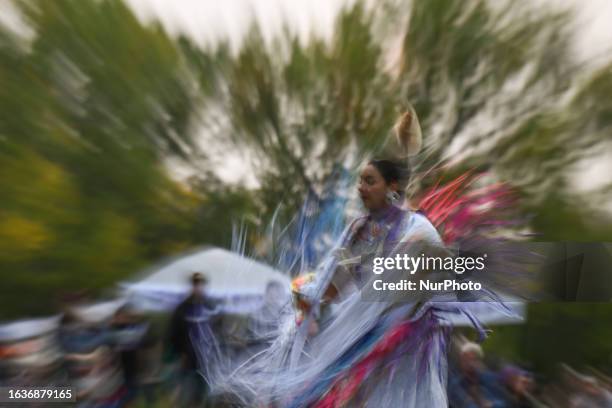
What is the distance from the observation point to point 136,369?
2.34 metres

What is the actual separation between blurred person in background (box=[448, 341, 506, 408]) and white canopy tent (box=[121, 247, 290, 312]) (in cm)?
67

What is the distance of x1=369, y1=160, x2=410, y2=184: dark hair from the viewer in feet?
7.54

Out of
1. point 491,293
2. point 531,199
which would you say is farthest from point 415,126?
point 491,293

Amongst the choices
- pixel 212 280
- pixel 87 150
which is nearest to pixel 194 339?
pixel 212 280

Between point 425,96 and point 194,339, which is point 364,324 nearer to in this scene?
point 194,339

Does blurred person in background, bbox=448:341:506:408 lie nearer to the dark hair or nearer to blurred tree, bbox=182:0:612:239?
blurred tree, bbox=182:0:612:239

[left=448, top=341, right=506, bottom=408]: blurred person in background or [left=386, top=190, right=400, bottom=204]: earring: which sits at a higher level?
[left=386, top=190, right=400, bottom=204]: earring

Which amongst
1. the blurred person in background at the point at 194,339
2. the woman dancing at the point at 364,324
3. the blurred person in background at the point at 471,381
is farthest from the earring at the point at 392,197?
the blurred person in background at the point at 194,339

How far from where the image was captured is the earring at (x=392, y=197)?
2.28m

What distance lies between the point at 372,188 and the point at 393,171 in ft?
0.30

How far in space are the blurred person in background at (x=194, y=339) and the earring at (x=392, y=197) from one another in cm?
68

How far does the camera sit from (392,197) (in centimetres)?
229

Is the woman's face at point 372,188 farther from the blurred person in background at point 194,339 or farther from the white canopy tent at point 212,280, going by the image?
the blurred person in background at point 194,339

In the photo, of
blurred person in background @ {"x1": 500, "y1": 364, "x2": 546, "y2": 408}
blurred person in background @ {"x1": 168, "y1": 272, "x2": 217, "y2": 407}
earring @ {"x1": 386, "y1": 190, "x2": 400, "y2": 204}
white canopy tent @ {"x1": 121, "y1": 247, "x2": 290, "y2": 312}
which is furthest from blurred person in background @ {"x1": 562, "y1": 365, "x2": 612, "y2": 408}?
blurred person in background @ {"x1": 168, "y1": 272, "x2": 217, "y2": 407}
